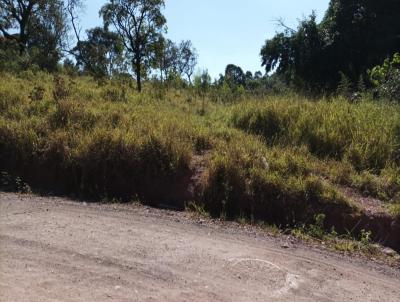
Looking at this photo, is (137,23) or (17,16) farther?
(17,16)

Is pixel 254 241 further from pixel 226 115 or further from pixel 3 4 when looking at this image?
pixel 3 4

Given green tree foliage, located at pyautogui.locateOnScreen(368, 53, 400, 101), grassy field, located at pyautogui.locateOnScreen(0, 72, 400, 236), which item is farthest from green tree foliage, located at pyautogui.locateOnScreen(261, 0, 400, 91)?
grassy field, located at pyautogui.locateOnScreen(0, 72, 400, 236)

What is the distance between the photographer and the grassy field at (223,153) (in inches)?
262

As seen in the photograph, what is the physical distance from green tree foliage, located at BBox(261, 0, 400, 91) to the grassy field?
1165cm

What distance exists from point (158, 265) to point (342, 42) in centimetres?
1846

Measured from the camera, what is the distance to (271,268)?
4.66 metres

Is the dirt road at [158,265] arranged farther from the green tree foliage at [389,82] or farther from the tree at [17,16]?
the tree at [17,16]

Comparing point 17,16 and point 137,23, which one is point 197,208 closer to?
point 137,23

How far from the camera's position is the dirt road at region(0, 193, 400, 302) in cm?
394

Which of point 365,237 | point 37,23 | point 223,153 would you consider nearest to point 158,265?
point 365,237

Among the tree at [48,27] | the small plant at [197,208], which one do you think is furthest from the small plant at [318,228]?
the tree at [48,27]

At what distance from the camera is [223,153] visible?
7312mm

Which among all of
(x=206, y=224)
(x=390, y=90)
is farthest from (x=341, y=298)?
(x=390, y=90)

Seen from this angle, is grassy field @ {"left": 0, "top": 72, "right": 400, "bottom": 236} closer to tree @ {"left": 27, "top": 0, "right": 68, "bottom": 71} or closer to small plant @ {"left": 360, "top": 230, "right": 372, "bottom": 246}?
small plant @ {"left": 360, "top": 230, "right": 372, "bottom": 246}
